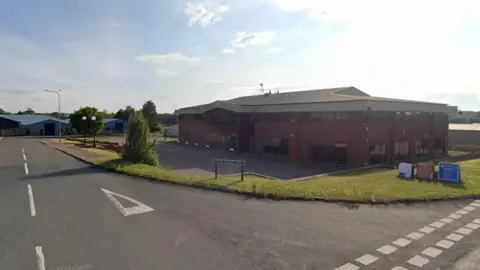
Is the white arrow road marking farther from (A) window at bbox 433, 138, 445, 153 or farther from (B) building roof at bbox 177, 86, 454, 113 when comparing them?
(A) window at bbox 433, 138, 445, 153

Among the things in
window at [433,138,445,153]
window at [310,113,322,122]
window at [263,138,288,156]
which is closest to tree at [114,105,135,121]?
window at [263,138,288,156]

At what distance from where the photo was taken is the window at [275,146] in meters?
34.6

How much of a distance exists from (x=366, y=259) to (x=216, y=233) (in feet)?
11.5


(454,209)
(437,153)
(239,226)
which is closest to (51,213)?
(239,226)

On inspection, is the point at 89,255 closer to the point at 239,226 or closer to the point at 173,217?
the point at 173,217

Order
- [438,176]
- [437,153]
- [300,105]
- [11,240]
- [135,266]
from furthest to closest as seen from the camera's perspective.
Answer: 1. [437,153]
2. [300,105]
3. [438,176]
4. [11,240]
5. [135,266]

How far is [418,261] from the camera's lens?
21.0 feet

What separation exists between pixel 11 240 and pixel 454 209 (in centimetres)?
1290

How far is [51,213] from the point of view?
9547 mm

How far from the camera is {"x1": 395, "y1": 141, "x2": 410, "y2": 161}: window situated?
30766 mm

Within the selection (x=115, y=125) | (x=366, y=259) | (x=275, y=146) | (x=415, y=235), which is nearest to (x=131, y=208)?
(x=366, y=259)

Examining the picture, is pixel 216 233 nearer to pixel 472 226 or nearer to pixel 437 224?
pixel 437 224

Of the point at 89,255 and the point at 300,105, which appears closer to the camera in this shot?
the point at 89,255

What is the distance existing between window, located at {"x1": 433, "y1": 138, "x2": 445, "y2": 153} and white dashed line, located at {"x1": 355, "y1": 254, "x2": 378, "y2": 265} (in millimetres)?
35740
